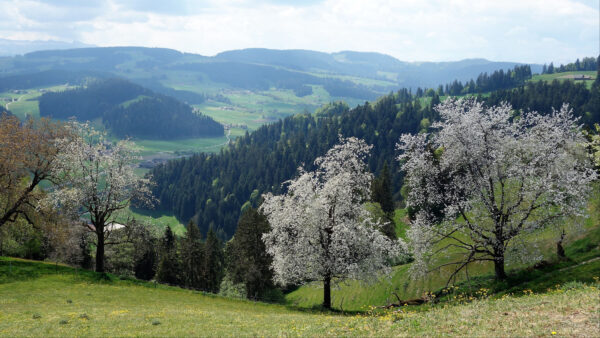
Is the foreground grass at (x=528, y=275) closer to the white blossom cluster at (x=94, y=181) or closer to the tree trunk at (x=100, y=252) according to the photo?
the white blossom cluster at (x=94, y=181)

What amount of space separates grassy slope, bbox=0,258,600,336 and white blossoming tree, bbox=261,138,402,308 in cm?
540

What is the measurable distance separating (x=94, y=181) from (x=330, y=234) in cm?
3153

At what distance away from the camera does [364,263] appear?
1532 inches

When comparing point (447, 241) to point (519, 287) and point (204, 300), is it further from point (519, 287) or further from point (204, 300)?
point (204, 300)

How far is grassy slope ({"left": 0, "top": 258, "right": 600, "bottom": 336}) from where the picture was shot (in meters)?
16.3

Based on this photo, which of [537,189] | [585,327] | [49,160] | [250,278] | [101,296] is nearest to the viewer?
[585,327]

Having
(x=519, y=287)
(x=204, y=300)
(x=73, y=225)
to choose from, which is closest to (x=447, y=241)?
(x=519, y=287)

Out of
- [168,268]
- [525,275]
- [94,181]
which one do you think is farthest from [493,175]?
[168,268]

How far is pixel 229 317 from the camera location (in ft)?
87.3

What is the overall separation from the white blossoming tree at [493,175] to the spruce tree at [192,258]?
65.3 m

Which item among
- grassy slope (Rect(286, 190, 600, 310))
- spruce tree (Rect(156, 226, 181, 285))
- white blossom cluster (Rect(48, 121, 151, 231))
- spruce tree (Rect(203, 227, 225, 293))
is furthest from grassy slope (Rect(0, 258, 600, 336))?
spruce tree (Rect(203, 227, 225, 293))

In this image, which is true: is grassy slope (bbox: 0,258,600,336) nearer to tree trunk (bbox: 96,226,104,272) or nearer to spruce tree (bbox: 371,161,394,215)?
tree trunk (bbox: 96,226,104,272)

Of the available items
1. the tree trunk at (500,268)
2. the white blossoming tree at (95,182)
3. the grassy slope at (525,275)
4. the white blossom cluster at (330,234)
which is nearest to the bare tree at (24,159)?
the white blossoming tree at (95,182)

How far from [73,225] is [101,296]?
18.7m
